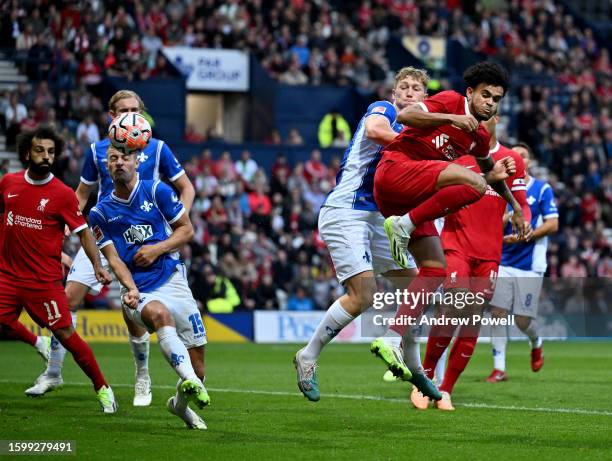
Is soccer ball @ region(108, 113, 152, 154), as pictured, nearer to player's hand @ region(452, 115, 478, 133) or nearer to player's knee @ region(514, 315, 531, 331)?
player's hand @ region(452, 115, 478, 133)

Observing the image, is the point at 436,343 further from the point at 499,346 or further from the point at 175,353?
the point at 499,346

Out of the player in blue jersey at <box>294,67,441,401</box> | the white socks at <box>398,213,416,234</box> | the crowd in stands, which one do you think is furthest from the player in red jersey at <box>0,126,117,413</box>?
the crowd in stands

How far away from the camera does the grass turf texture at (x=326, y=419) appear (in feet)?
26.7

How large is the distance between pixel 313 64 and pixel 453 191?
2275 centimetres

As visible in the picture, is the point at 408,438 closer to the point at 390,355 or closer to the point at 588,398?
the point at 390,355

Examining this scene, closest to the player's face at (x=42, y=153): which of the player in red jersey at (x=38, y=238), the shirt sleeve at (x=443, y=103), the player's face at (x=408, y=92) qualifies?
the player in red jersey at (x=38, y=238)

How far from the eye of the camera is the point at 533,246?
15.6 metres

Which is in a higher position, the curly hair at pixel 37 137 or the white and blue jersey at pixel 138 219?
the curly hair at pixel 37 137

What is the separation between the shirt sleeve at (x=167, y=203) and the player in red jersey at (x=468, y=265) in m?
2.80

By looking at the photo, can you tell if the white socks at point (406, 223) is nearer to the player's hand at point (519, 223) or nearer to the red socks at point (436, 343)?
the player's hand at point (519, 223)

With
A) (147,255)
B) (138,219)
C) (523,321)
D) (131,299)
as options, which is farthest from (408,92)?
(523,321)

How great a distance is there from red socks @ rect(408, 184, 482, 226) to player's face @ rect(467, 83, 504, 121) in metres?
0.62

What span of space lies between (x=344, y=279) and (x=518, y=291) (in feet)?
18.5

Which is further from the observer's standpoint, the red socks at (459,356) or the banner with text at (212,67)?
the banner with text at (212,67)
